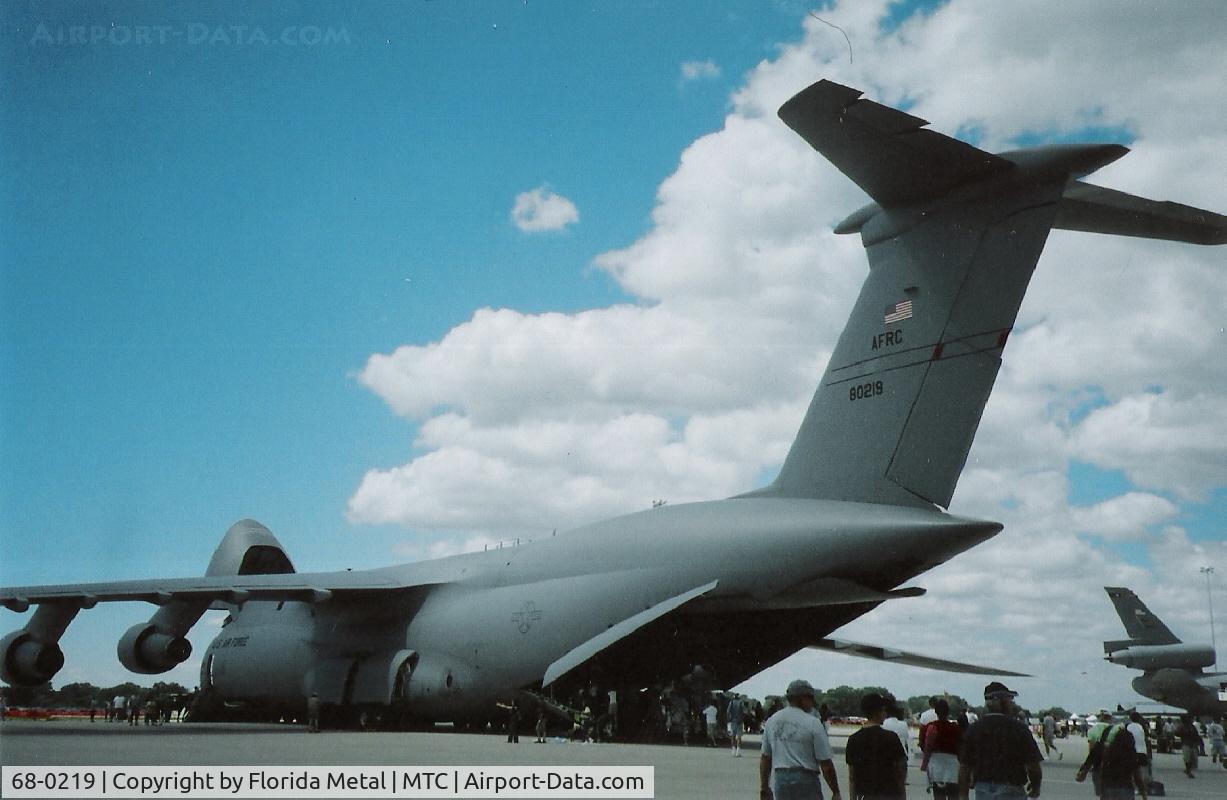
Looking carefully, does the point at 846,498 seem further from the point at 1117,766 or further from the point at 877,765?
the point at 877,765

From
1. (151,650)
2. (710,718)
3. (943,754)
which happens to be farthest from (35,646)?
(943,754)

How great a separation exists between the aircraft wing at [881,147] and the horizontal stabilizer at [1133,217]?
4.02 feet

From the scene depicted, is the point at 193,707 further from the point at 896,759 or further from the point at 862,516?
the point at 896,759

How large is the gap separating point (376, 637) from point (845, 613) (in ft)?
26.6

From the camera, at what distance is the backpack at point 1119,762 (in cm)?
683

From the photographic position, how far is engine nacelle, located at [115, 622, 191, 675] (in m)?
17.8

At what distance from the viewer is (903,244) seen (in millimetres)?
11727

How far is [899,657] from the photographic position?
2202 centimetres

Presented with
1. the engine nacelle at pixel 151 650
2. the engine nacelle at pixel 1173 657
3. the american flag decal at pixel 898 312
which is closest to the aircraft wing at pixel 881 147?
the american flag decal at pixel 898 312

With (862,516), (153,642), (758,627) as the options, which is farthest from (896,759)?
Answer: (153,642)

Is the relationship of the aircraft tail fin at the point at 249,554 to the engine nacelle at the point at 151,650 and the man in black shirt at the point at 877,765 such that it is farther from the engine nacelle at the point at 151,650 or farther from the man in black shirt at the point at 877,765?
the man in black shirt at the point at 877,765

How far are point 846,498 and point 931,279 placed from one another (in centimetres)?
236

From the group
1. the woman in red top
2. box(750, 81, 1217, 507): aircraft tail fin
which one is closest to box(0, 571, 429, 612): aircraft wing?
box(750, 81, 1217, 507): aircraft tail fin

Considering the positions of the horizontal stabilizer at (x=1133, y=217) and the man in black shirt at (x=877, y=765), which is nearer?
the man in black shirt at (x=877, y=765)
